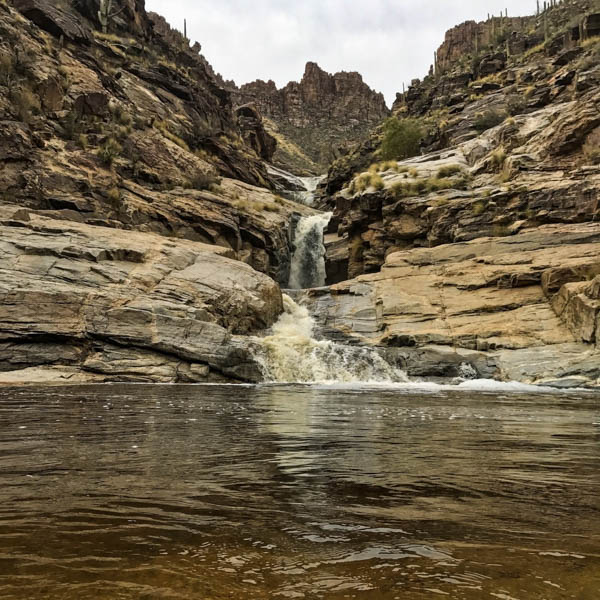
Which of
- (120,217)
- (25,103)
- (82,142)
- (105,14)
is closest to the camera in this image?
(120,217)

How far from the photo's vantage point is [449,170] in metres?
33.6

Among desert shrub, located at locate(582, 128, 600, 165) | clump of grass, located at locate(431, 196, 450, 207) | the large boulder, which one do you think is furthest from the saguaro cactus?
desert shrub, located at locate(582, 128, 600, 165)

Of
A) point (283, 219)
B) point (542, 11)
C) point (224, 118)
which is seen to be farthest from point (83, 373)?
point (542, 11)

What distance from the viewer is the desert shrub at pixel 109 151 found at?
95.0ft

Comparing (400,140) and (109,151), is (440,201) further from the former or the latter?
(109,151)

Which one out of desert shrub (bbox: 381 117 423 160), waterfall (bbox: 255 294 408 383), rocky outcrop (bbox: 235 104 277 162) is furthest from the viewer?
rocky outcrop (bbox: 235 104 277 162)

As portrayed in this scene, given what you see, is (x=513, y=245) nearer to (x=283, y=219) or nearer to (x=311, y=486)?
(x=283, y=219)

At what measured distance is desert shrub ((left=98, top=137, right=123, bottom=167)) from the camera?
28969 mm

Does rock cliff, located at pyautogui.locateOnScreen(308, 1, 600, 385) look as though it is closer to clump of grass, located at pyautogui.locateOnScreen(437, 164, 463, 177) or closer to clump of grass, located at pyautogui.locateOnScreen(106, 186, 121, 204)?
clump of grass, located at pyautogui.locateOnScreen(437, 164, 463, 177)

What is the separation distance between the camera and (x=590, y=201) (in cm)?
2455

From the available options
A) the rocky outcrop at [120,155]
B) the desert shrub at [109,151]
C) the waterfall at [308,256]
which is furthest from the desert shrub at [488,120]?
the desert shrub at [109,151]

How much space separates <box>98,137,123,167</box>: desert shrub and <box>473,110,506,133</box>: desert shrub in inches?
1222

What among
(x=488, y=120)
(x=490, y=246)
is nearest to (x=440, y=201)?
(x=490, y=246)

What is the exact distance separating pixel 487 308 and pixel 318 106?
112904mm
